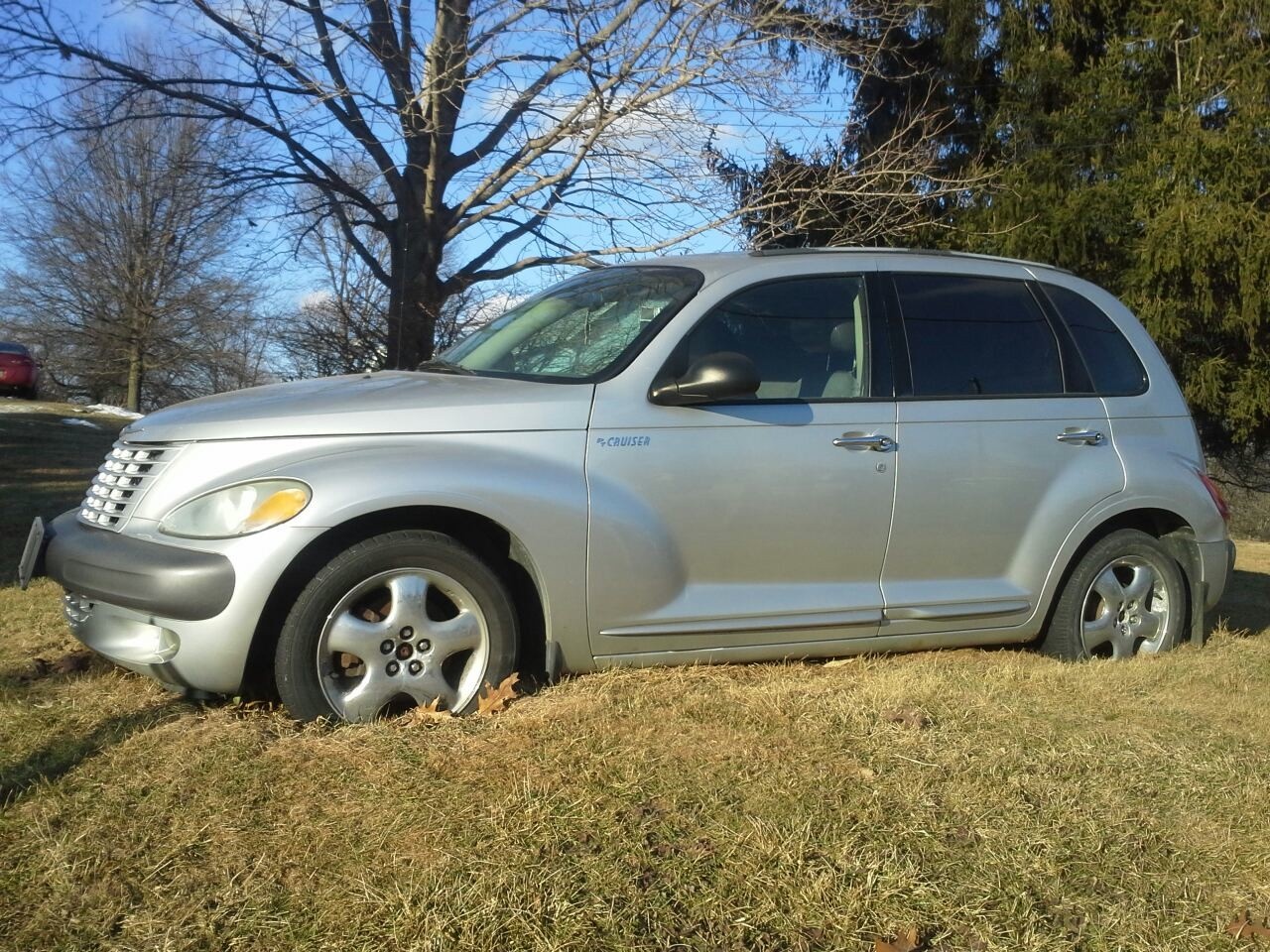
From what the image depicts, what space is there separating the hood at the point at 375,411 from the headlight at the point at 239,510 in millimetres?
187

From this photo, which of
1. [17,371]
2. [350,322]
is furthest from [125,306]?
[350,322]

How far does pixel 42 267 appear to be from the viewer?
107 ft

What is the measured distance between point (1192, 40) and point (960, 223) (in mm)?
3785

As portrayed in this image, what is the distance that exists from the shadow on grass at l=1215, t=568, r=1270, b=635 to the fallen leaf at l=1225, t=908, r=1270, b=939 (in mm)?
4030

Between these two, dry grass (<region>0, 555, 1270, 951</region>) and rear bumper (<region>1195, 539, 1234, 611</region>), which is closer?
dry grass (<region>0, 555, 1270, 951</region>)

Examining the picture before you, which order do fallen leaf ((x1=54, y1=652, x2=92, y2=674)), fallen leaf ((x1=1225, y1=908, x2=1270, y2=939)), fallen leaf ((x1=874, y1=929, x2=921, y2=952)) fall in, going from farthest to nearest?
fallen leaf ((x1=54, y1=652, x2=92, y2=674))
fallen leaf ((x1=1225, y1=908, x2=1270, y2=939))
fallen leaf ((x1=874, y1=929, x2=921, y2=952))

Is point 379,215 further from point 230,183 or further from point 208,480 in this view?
point 208,480

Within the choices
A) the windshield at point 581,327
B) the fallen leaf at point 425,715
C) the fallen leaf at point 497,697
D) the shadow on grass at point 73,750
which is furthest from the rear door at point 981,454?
the shadow on grass at point 73,750

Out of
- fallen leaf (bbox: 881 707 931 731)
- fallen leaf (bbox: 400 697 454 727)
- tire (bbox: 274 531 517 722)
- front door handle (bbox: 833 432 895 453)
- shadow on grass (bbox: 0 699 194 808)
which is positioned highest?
front door handle (bbox: 833 432 895 453)

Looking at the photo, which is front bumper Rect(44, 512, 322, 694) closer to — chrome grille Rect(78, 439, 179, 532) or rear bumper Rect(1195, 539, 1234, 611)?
chrome grille Rect(78, 439, 179, 532)

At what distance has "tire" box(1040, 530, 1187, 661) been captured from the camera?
5.32m

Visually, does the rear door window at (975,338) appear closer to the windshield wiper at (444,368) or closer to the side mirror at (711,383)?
the side mirror at (711,383)

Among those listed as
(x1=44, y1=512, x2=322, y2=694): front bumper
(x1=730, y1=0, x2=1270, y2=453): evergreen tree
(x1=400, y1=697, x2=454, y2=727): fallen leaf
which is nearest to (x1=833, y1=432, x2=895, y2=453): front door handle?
(x1=400, y1=697, x2=454, y2=727): fallen leaf

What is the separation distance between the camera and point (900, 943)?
8.88ft
